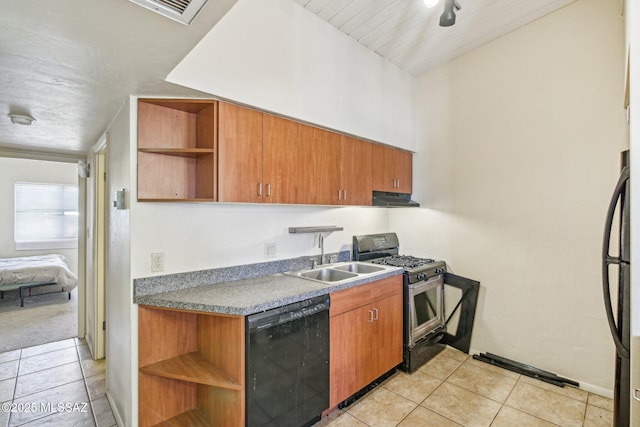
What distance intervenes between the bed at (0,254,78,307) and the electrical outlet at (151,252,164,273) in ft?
14.3

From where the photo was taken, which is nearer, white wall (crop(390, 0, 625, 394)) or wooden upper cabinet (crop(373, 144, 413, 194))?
white wall (crop(390, 0, 625, 394))

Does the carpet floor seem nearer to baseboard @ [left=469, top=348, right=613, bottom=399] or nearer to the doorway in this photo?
the doorway

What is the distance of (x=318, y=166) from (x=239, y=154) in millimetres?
722

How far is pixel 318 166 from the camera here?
2.48 m

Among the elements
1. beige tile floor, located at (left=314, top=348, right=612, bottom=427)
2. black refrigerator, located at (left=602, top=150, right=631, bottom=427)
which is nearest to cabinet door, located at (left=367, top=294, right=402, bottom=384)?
beige tile floor, located at (left=314, top=348, right=612, bottom=427)

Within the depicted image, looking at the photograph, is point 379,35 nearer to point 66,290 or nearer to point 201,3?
point 201,3

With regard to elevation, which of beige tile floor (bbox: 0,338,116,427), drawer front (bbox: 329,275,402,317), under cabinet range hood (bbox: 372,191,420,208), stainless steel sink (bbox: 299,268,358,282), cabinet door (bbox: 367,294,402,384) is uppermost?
under cabinet range hood (bbox: 372,191,420,208)

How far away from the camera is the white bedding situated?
14.8 feet

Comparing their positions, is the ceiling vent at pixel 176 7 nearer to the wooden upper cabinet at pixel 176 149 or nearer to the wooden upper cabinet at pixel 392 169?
the wooden upper cabinet at pixel 176 149

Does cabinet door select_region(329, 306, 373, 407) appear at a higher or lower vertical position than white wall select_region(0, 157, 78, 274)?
lower

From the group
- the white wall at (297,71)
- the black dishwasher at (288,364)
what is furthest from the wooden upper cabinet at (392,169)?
the black dishwasher at (288,364)

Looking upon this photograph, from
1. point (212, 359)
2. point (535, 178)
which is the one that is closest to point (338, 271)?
point (212, 359)

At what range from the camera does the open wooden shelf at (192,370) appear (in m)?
1.68

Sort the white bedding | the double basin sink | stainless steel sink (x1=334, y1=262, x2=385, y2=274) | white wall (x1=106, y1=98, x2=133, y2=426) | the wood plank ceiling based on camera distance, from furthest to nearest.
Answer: the white bedding
stainless steel sink (x1=334, y1=262, x2=385, y2=274)
the double basin sink
the wood plank ceiling
white wall (x1=106, y1=98, x2=133, y2=426)
